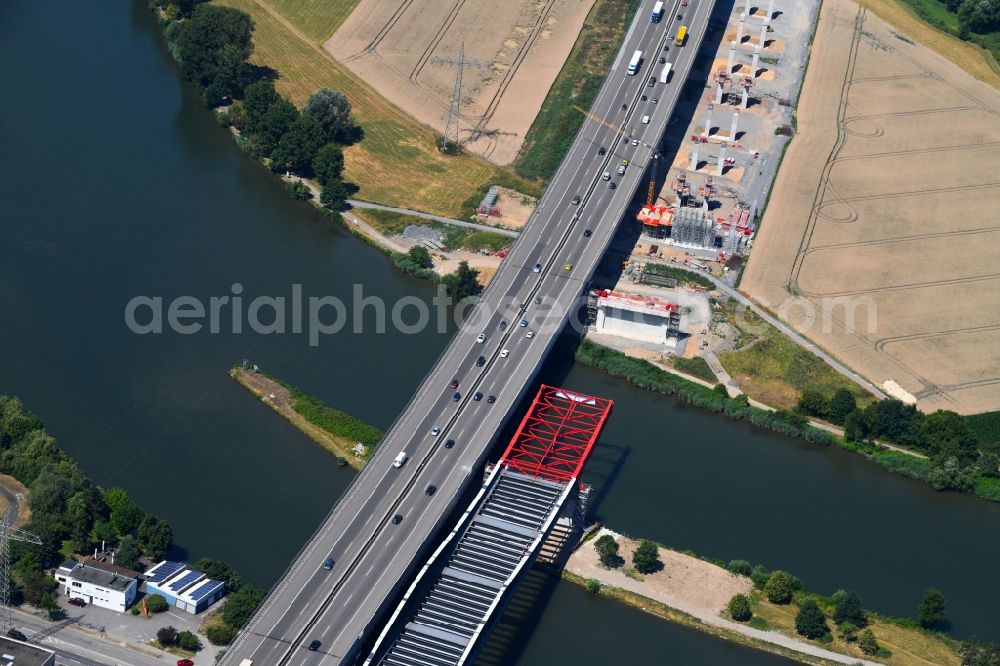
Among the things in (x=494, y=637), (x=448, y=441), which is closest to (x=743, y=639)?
(x=494, y=637)

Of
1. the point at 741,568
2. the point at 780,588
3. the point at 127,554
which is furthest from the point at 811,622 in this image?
the point at 127,554

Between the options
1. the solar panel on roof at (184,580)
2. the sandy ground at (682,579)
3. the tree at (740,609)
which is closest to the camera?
the solar panel on roof at (184,580)

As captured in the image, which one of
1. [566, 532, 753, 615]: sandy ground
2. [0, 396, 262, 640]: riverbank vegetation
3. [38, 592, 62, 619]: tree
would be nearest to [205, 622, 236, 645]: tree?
[0, 396, 262, 640]: riverbank vegetation

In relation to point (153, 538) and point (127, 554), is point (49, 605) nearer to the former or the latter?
point (127, 554)

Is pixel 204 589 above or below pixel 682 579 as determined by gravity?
below

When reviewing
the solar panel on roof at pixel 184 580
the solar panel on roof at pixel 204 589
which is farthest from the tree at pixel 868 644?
the solar panel on roof at pixel 184 580

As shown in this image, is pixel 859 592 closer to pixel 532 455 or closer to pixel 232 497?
pixel 532 455

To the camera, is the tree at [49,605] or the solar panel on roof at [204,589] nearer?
the tree at [49,605]

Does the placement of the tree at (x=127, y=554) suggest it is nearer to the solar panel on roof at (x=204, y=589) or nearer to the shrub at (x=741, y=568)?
the solar panel on roof at (x=204, y=589)
